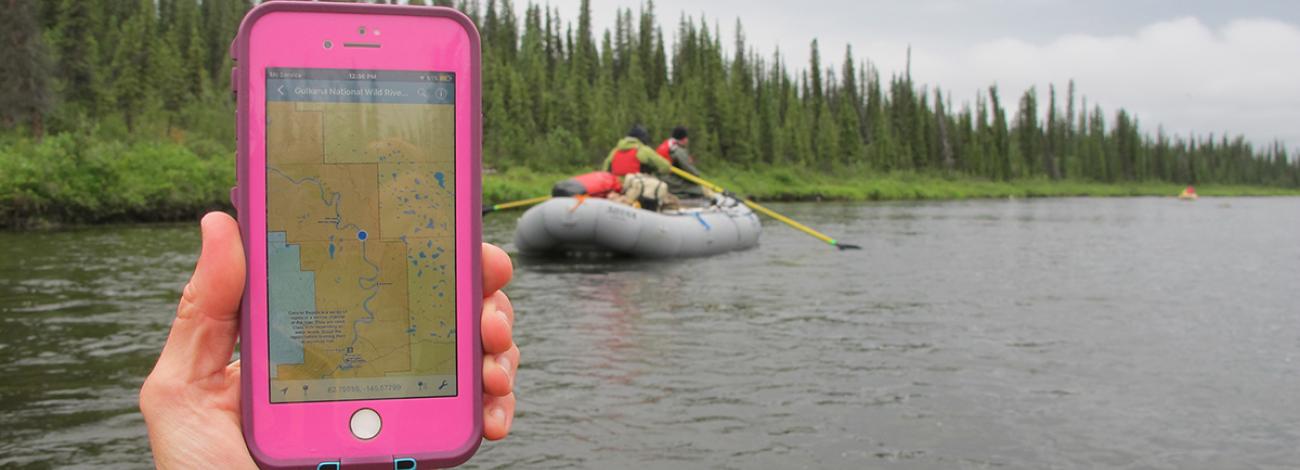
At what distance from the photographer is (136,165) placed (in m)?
32.8

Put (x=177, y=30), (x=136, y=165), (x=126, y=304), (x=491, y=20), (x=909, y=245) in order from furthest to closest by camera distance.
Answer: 1. (x=491, y=20)
2. (x=177, y=30)
3. (x=136, y=165)
4. (x=909, y=245)
5. (x=126, y=304)

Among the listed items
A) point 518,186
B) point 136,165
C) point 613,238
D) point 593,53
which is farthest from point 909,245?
point 593,53

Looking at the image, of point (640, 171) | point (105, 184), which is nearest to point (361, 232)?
point (640, 171)

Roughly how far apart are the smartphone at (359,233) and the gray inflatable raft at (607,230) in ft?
50.1

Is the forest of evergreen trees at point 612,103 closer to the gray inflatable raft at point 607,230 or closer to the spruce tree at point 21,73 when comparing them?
the spruce tree at point 21,73

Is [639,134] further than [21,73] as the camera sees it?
No

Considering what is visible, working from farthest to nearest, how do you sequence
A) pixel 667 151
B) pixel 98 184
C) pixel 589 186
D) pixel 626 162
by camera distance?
1. pixel 98 184
2. pixel 667 151
3. pixel 626 162
4. pixel 589 186

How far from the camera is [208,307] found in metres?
1.47

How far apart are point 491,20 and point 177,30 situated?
3198cm

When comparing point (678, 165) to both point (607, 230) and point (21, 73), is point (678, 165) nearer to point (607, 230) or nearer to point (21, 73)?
point (607, 230)

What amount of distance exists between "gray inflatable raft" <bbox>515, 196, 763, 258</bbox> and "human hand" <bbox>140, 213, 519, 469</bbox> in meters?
15.5

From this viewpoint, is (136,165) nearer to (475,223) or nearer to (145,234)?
(145,234)

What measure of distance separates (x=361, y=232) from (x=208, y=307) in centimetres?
29

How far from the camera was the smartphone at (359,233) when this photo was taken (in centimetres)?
158
